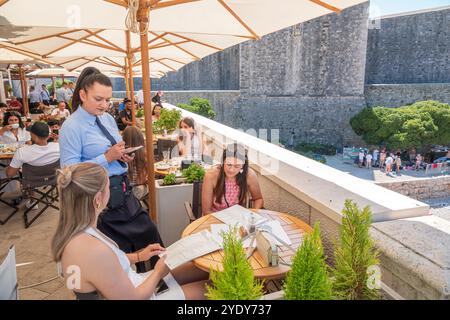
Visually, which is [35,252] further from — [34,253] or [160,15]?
[160,15]

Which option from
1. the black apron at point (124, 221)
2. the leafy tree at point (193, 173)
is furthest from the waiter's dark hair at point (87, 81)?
the leafy tree at point (193, 173)

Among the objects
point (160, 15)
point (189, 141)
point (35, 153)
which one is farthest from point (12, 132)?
point (160, 15)

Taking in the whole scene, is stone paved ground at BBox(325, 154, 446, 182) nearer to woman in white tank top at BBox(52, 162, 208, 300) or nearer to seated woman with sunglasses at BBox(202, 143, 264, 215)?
seated woman with sunglasses at BBox(202, 143, 264, 215)

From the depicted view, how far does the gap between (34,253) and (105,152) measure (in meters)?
1.74

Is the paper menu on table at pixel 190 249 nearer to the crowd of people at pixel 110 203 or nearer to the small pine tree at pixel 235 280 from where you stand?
the crowd of people at pixel 110 203

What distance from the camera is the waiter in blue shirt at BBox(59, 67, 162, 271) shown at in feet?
6.42

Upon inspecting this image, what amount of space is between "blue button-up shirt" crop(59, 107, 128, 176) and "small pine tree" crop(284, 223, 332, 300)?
1283 mm

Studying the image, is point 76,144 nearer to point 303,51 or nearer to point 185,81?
point 303,51

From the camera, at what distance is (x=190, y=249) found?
1750 millimetres

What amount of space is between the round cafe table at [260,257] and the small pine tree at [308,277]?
28 cm

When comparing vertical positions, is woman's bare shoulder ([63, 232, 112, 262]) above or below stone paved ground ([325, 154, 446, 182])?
above

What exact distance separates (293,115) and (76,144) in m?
24.8

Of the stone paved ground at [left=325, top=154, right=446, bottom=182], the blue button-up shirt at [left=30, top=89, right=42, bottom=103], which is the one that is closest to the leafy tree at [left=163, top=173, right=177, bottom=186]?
the blue button-up shirt at [left=30, top=89, right=42, bottom=103]

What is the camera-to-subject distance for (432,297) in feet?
3.91
